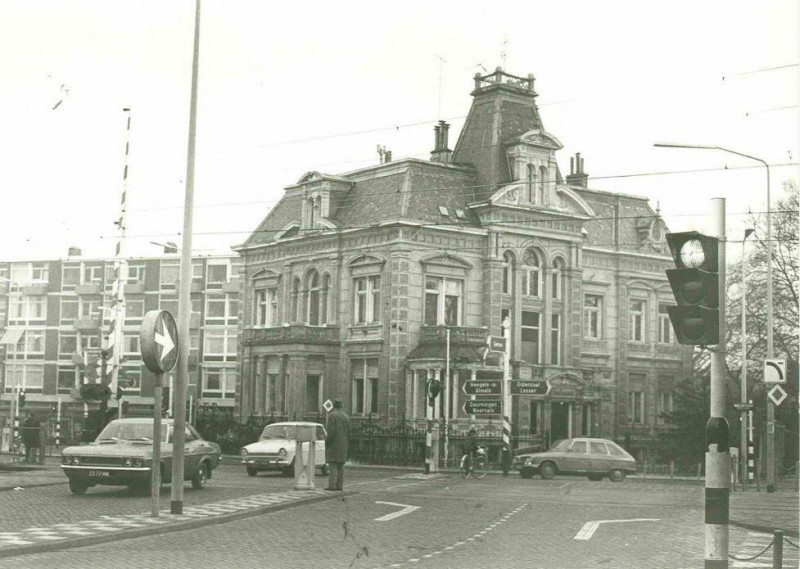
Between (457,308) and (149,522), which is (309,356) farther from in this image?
(149,522)

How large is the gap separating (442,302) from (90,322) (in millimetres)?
33719

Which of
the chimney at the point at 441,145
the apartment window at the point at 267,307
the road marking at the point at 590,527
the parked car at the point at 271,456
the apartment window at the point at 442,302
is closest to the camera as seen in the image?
the road marking at the point at 590,527

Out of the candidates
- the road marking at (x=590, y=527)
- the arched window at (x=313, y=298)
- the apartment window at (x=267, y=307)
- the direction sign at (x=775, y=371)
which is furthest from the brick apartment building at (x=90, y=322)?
the road marking at (x=590, y=527)

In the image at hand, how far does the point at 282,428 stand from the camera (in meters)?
37.5

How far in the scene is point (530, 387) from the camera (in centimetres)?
3925

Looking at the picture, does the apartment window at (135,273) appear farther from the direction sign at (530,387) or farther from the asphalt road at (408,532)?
the asphalt road at (408,532)

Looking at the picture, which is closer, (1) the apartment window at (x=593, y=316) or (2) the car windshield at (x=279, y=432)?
(2) the car windshield at (x=279, y=432)

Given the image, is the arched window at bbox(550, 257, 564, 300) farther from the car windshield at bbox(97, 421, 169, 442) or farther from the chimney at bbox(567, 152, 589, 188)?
the car windshield at bbox(97, 421, 169, 442)

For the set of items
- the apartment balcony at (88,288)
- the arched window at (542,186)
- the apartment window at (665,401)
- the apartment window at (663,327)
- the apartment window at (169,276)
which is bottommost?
the apartment window at (665,401)

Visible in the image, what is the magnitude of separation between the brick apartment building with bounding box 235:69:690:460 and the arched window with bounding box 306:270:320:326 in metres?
0.12

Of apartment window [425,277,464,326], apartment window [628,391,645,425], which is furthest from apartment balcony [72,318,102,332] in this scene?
apartment window [628,391,645,425]

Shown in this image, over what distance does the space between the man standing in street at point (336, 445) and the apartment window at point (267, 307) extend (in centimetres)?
3443

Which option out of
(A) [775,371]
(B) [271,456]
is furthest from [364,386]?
(A) [775,371]

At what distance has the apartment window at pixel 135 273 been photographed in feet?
253
